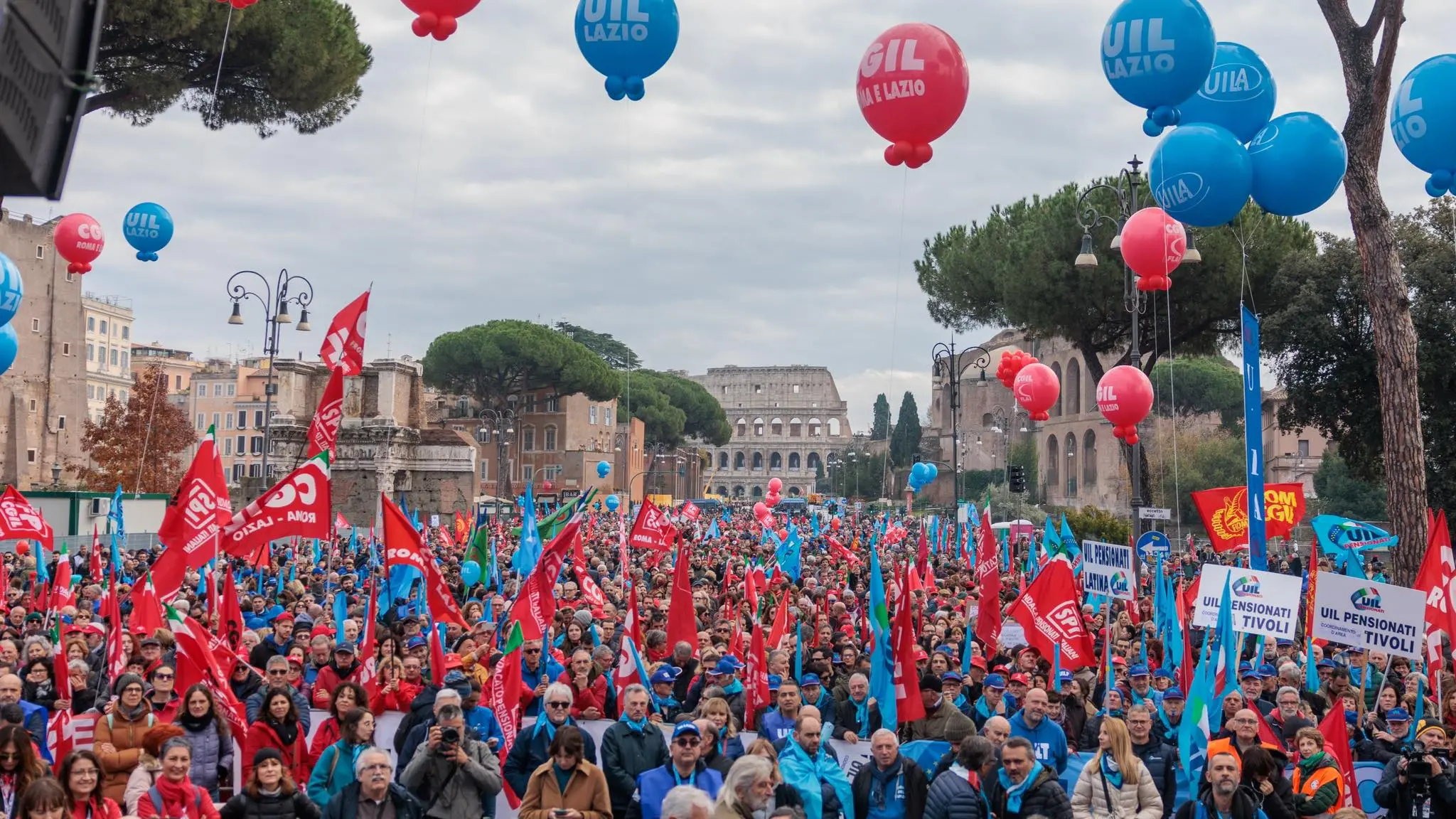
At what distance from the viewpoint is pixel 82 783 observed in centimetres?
580

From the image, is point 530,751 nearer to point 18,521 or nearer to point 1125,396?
point 18,521

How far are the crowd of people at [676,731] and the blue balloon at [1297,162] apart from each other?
359 centimetres

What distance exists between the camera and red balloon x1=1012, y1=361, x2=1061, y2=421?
2094cm

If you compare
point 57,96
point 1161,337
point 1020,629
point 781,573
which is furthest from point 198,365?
point 57,96

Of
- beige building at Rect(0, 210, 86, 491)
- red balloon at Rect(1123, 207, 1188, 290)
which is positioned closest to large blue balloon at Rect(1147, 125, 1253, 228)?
red balloon at Rect(1123, 207, 1188, 290)

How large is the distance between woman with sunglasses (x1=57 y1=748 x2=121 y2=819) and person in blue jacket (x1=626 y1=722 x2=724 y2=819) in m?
2.25

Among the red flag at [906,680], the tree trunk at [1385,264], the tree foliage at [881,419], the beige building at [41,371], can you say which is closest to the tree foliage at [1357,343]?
the tree trunk at [1385,264]

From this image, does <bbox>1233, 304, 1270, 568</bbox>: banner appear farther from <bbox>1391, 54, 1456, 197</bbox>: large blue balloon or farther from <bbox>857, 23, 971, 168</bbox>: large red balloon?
<bbox>857, 23, 971, 168</bbox>: large red balloon

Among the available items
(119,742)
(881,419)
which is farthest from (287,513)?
(881,419)

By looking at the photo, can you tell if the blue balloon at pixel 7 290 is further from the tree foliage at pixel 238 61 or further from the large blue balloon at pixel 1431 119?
the large blue balloon at pixel 1431 119

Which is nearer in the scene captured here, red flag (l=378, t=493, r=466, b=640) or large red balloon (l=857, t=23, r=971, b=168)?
large red balloon (l=857, t=23, r=971, b=168)

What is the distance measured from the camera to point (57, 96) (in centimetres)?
246

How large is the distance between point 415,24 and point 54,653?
4.49m

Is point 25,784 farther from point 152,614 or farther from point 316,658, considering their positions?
point 152,614
